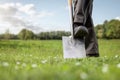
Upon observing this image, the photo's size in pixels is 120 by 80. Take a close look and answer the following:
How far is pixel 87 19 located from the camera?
27.7 feet

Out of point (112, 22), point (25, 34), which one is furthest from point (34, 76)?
point (112, 22)

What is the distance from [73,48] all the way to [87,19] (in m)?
0.91

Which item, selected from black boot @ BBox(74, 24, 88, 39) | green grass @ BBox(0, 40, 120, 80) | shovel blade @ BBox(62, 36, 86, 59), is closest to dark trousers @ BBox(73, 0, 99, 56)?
black boot @ BBox(74, 24, 88, 39)

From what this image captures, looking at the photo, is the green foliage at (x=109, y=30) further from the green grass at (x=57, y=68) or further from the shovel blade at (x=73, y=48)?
the green grass at (x=57, y=68)

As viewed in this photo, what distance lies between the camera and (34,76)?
2816mm

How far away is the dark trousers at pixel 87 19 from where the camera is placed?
7832mm

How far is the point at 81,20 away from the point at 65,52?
91 cm

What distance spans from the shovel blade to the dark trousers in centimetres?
50

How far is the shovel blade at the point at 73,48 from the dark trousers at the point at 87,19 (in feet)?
1.65

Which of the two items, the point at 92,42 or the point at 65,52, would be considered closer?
the point at 65,52

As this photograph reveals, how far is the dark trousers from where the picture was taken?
308 inches

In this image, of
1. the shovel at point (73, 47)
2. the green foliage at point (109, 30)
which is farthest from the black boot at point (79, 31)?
the green foliage at point (109, 30)

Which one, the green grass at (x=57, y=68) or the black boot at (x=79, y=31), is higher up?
the black boot at (x=79, y=31)

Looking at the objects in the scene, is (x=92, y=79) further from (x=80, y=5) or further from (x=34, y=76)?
(x=80, y=5)
